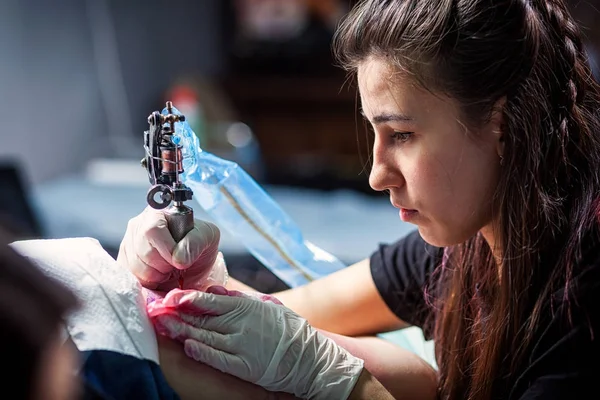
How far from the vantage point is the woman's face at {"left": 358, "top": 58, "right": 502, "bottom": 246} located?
1140mm

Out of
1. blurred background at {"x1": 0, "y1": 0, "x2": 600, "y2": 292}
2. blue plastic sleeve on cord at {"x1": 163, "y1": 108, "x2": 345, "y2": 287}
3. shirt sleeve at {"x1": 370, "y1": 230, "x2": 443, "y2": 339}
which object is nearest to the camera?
blue plastic sleeve on cord at {"x1": 163, "y1": 108, "x2": 345, "y2": 287}

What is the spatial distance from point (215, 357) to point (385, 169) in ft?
1.31

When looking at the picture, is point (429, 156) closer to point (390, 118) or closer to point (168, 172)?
point (390, 118)

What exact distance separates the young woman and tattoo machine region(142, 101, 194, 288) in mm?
31

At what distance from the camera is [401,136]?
1174mm

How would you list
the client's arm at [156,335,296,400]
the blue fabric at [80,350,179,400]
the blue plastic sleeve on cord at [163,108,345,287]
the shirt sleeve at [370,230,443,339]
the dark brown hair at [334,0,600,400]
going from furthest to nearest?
the shirt sleeve at [370,230,443,339] < the blue plastic sleeve on cord at [163,108,345,287] < the dark brown hair at [334,0,600,400] < the client's arm at [156,335,296,400] < the blue fabric at [80,350,179,400]

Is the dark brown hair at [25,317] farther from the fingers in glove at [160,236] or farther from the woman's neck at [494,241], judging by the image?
the woman's neck at [494,241]

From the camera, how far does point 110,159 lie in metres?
3.71

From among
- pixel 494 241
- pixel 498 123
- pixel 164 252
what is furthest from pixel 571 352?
pixel 164 252

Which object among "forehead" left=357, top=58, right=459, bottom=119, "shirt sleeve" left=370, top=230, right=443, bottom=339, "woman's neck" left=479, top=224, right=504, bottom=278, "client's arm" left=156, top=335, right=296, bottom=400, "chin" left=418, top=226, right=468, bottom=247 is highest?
"forehead" left=357, top=58, right=459, bottom=119

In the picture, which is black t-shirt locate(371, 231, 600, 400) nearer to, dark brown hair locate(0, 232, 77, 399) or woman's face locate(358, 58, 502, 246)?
woman's face locate(358, 58, 502, 246)

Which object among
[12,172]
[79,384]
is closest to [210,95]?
[12,172]

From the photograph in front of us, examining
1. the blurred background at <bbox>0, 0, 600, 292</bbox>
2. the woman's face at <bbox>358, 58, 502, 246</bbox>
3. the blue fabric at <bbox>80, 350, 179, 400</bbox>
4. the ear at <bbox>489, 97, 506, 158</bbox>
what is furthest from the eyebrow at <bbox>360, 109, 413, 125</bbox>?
the blurred background at <bbox>0, 0, 600, 292</bbox>

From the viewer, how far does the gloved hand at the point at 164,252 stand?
1062mm
